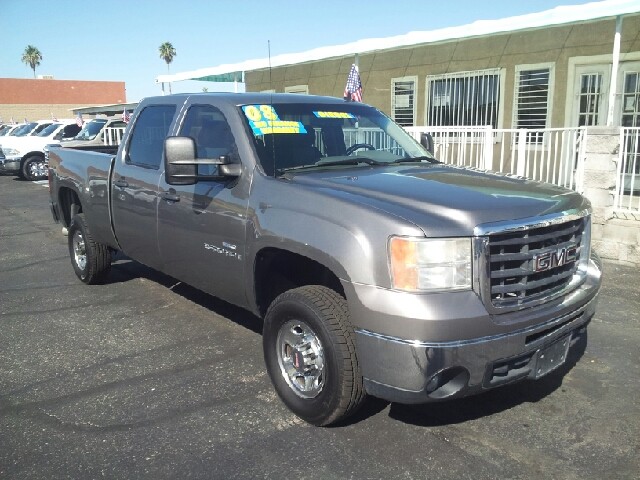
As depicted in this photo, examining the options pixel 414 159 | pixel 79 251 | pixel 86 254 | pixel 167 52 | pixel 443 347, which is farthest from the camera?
pixel 167 52

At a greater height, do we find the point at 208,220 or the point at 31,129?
the point at 31,129

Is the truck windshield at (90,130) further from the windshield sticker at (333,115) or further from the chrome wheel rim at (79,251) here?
the windshield sticker at (333,115)

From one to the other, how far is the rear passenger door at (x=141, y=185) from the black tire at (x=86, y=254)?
0.74 m

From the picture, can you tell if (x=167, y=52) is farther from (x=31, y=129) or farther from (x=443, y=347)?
(x=443, y=347)

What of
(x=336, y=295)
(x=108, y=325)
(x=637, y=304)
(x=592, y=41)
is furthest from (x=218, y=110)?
(x=592, y=41)

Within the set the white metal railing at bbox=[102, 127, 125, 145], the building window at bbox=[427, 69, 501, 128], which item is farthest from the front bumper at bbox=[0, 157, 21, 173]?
the building window at bbox=[427, 69, 501, 128]

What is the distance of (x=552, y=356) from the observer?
308 centimetres

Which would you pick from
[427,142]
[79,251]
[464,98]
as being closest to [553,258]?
[427,142]

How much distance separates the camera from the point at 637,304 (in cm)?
551

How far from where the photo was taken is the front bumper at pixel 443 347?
8.73 ft

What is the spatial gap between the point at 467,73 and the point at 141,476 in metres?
11.2

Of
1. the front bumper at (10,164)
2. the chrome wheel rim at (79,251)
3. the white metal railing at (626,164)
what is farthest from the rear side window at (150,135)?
the front bumper at (10,164)

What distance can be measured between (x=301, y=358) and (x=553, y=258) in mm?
1492

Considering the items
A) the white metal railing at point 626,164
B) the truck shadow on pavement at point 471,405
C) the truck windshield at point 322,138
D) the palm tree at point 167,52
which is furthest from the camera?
the palm tree at point 167,52
